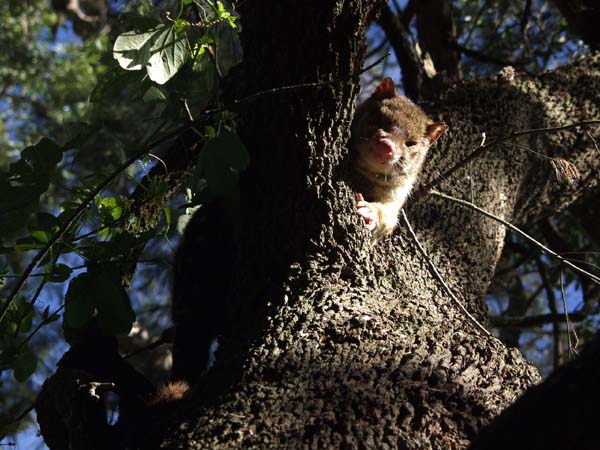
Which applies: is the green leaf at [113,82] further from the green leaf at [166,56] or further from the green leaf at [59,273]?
the green leaf at [59,273]

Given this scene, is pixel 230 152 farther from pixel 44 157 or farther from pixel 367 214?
pixel 367 214

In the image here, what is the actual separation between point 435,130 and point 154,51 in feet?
5.31

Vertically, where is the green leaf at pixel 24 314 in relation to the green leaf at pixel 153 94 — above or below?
below

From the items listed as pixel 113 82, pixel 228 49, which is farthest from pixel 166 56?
pixel 228 49

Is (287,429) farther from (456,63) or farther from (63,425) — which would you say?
(456,63)

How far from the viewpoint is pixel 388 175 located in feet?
10.6

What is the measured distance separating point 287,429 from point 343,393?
0.18 meters

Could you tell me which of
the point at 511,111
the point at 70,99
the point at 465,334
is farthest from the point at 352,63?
the point at 70,99

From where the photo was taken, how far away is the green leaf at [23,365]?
6.78 feet

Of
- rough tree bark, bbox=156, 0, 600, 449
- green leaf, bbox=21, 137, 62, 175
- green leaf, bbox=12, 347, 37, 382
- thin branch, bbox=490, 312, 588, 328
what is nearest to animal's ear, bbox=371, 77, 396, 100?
rough tree bark, bbox=156, 0, 600, 449

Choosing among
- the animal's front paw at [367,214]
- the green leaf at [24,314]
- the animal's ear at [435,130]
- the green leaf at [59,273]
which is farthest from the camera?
the animal's ear at [435,130]

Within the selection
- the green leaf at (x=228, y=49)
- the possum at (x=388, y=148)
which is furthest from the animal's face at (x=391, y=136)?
the green leaf at (x=228, y=49)

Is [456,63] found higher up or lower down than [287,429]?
higher up

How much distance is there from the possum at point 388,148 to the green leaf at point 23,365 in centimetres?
144
